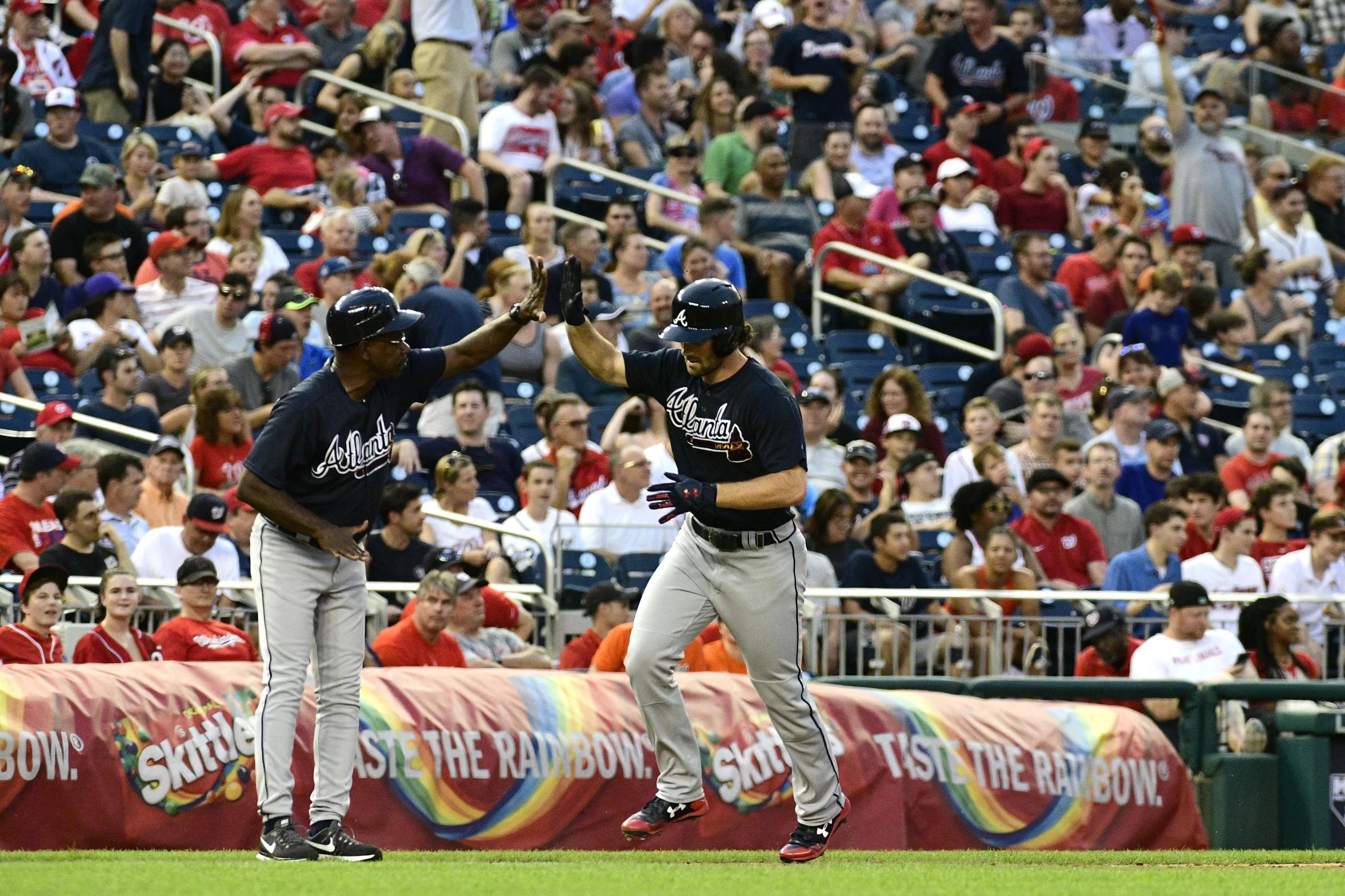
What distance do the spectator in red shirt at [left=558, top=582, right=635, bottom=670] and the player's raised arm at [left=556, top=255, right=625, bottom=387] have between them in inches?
121

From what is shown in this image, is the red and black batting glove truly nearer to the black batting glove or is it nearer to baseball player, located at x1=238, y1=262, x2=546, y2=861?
the black batting glove

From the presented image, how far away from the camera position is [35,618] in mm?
9594

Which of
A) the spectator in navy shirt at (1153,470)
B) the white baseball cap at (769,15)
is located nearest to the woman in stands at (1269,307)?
the spectator in navy shirt at (1153,470)

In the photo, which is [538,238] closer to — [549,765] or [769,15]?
[769,15]

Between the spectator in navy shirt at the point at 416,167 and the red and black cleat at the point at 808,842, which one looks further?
the spectator in navy shirt at the point at 416,167

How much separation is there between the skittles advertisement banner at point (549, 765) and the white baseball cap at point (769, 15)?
34.4 feet

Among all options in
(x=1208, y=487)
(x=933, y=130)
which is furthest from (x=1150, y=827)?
(x=933, y=130)

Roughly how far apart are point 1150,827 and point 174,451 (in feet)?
17.8

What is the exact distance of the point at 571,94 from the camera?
688 inches

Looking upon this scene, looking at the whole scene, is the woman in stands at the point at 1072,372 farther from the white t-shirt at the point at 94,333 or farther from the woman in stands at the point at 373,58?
the white t-shirt at the point at 94,333

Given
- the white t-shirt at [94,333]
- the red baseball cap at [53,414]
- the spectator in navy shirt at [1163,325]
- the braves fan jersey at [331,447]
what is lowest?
the braves fan jersey at [331,447]

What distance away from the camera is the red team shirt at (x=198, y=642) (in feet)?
32.3

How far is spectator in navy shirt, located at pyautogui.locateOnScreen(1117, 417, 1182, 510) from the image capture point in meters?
14.3

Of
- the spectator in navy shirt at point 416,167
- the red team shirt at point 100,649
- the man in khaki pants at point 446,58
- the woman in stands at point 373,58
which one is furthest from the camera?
the woman in stands at point 373,58
